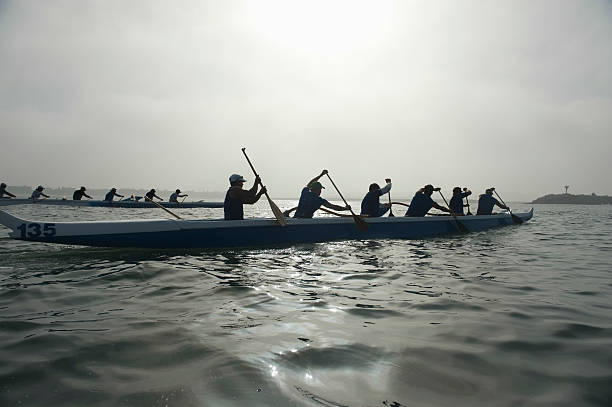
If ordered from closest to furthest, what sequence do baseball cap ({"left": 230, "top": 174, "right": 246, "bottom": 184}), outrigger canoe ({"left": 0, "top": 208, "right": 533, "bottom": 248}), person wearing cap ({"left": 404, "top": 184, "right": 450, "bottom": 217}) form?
outrigger canoe ({"left": 0, "top": 208, "right": 533, "bottom": 248}) → baseball cap ({"left": 230, "top": 174, "right": 246, "bottom": 184}) → person wearing cap ({"left": 404, "top": 184, "right": 450, "bottom": 217})

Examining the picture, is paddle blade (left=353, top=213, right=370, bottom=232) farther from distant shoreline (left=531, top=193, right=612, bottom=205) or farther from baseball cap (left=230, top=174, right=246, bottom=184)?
distant shoreline (left=531, top=193, right=612, bottom=205)

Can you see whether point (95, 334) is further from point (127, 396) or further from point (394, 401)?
point (394, 401)

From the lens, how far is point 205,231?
26.0 feet

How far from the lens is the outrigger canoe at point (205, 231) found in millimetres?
6609

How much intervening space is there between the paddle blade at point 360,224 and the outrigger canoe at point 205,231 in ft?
0.30

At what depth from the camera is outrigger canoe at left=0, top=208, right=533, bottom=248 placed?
6609 millimetres

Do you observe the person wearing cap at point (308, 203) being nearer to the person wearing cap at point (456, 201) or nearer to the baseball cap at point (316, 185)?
the baseball cap at point (316, 185)

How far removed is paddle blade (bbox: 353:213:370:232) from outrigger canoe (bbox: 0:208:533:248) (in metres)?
0.09

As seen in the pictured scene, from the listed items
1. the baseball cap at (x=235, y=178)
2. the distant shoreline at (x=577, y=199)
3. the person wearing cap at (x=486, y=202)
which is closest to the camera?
the baseball cap at (x=235, y=178)

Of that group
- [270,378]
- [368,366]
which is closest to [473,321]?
[368,366]

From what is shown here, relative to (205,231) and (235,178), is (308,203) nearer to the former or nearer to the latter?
(235,178)

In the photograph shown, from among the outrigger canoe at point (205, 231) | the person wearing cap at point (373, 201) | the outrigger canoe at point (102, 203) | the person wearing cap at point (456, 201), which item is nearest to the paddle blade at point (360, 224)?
the outrigger canoe at point (205, 231)

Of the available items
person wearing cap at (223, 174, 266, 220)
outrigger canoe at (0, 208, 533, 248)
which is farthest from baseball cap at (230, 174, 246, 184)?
outrigger canoe at (0, 208, 533, 248)

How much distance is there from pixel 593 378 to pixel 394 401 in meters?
1.67
